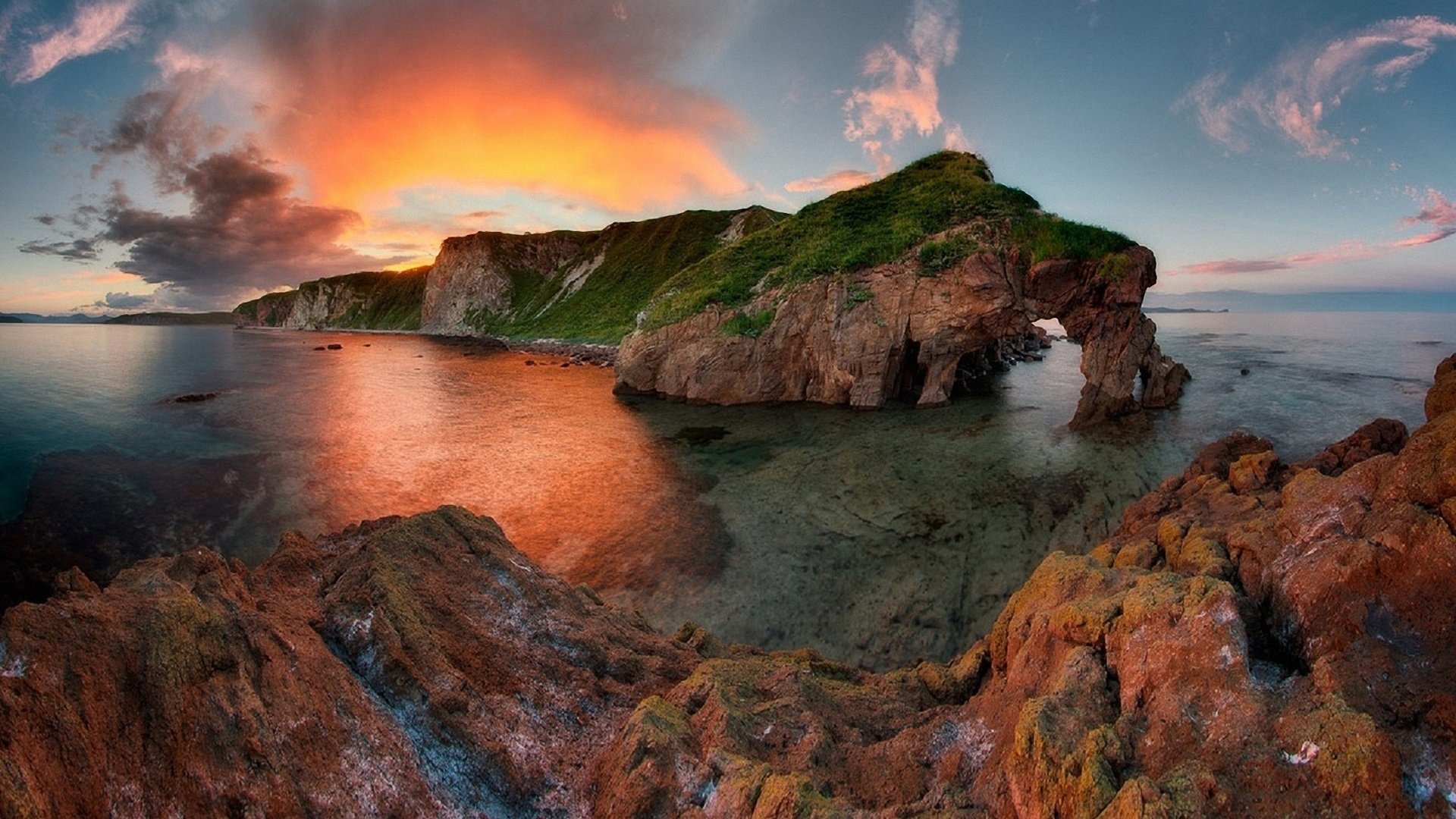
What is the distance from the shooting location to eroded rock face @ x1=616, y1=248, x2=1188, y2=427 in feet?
88.3

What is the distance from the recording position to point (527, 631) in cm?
743

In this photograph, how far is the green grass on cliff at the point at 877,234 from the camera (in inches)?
1133

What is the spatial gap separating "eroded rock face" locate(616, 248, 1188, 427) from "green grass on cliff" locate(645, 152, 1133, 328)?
93cm

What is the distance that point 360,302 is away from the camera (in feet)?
552

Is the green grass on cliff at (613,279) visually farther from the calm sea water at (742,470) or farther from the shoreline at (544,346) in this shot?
the calm sea water at (742,470)

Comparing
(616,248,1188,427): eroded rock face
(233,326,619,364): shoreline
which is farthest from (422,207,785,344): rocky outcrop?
(616,248,1188,427): eroded rock face

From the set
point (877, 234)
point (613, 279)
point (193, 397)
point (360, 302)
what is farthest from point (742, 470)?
point (360, 302)

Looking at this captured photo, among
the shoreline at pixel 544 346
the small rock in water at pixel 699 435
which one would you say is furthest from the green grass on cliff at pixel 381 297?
the small rock in water at pixel 699 435

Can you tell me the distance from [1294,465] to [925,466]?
10379 mm

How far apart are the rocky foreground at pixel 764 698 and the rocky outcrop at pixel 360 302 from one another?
518 feet

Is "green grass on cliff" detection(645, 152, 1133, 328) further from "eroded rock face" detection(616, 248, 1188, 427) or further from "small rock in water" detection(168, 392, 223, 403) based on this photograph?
"small rock in water" detection(168, 392, 223, 403)

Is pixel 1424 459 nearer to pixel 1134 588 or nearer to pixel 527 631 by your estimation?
pixel 1134 588

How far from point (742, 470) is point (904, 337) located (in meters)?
15.4

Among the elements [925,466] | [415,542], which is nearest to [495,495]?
[415,542]
